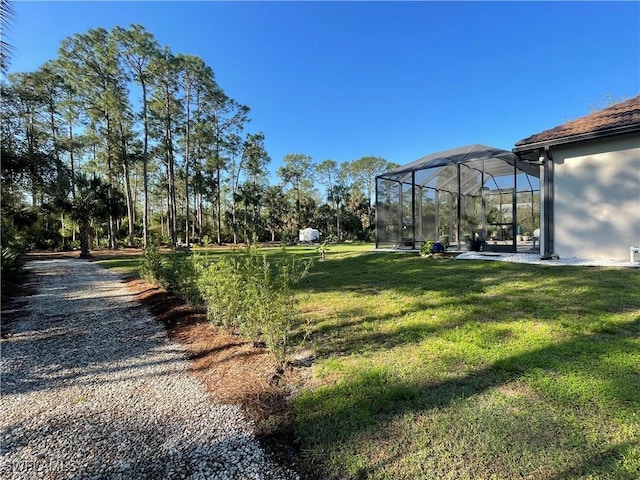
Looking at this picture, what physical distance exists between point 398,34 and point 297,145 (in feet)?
93.2

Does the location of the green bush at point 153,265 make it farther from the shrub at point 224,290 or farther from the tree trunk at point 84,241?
the tree trunk at point 84,241

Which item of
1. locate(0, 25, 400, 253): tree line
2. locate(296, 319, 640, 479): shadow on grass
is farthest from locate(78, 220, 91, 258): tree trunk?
locate(296, 319, 640, 479): shadow on grass

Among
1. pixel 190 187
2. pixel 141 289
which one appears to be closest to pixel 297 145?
pixel 190 187

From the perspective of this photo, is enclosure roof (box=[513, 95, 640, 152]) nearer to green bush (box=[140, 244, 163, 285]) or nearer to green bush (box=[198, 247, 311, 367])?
green bush (box=[198, 247, 311, 367])

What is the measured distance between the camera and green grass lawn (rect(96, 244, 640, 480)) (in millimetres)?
1569

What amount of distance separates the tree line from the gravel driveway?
6.22 meters

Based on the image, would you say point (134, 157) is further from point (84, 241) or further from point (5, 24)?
point (5, 24)

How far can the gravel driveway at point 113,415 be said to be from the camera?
173 cm

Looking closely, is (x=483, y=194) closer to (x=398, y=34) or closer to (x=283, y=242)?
(x=398, y=34)

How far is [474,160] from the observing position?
33.5 ft

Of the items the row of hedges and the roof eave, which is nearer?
the row of hedges

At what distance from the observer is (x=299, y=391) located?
242 centimetres

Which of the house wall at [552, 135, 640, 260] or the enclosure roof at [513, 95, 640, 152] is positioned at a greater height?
the enclosure roof at [513, 95, 640, 152]

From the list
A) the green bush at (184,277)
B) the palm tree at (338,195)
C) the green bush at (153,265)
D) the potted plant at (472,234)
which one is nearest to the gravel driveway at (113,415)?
the green bush at (184,277)
